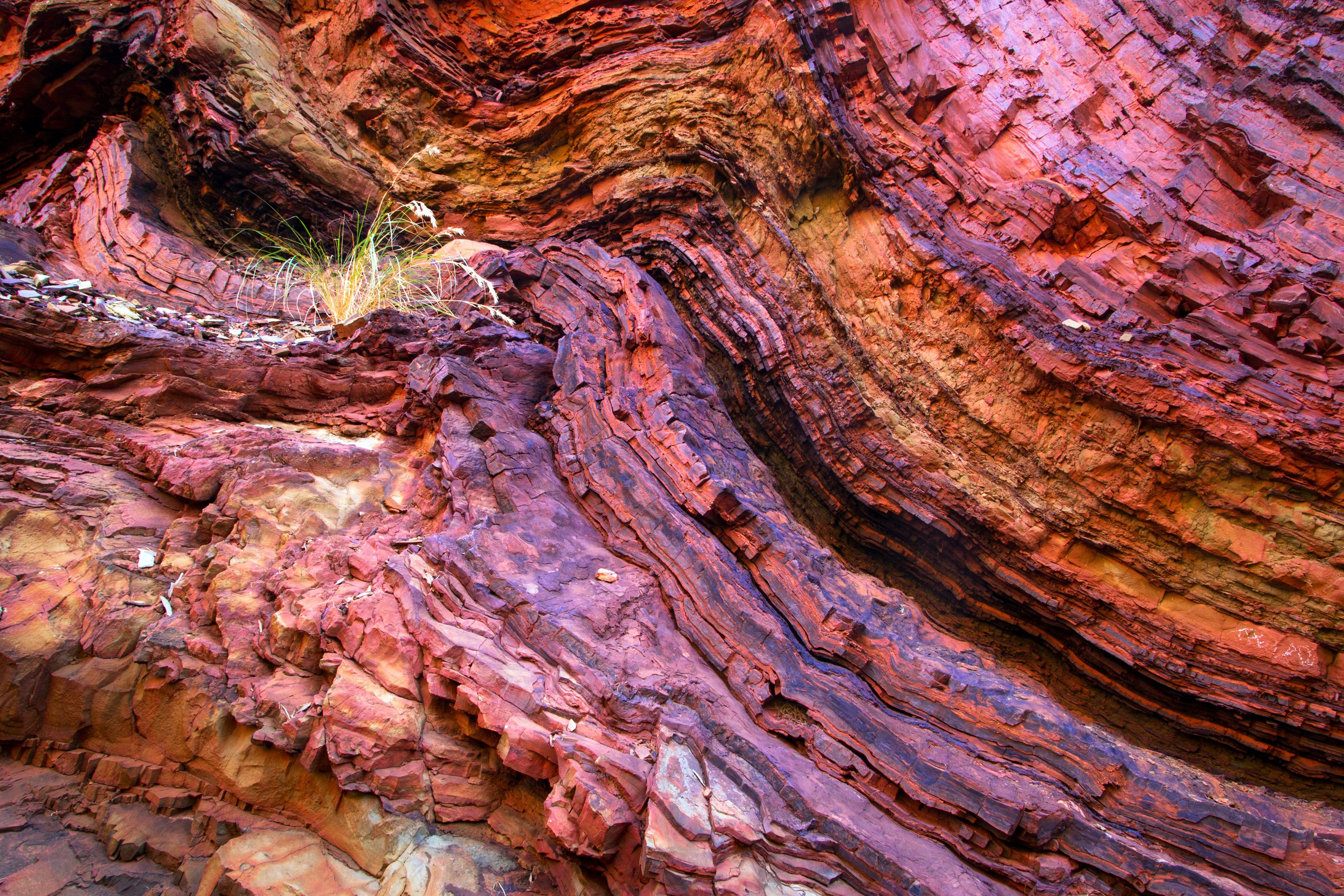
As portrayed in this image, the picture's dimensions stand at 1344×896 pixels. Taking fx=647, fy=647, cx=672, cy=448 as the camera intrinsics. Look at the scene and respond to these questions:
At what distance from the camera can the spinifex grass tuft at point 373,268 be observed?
5.61 metres

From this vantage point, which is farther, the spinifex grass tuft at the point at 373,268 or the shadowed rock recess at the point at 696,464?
the spinifex grass tuft at the point at 373,268

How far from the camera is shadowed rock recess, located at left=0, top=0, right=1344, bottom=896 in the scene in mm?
2484

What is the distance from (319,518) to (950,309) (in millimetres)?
4674

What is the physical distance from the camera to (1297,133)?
481 centimetres

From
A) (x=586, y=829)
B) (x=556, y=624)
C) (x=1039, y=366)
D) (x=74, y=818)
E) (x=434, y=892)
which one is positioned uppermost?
(x=1039, y=366)

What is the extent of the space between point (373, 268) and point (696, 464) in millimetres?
3748

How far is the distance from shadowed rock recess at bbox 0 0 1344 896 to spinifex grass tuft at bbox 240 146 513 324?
31 cm

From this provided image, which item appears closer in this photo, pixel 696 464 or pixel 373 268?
pixel 696 464

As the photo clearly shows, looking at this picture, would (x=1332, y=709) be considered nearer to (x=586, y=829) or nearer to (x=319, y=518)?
(x=586, y=829)

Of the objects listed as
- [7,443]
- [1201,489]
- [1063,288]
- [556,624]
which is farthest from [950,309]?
[7,443]

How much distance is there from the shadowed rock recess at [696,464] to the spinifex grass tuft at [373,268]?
31cm

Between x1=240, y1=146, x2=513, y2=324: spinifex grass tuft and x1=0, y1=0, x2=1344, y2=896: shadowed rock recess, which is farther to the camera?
x1=240, y1=146, x2=513, y2=324: spinifex grass tuft

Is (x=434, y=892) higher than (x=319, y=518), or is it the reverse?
(x=319, y=518)

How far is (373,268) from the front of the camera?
18.6 ft
